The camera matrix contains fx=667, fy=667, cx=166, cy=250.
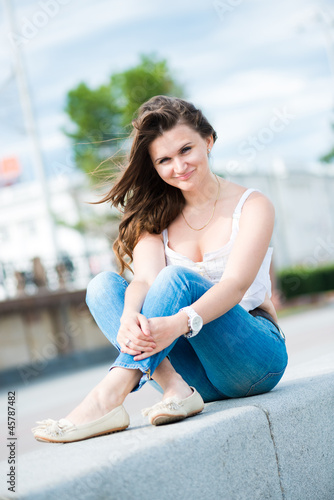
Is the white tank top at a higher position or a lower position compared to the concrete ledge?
higher

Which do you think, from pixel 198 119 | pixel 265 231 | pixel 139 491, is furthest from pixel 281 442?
pixel 198 119

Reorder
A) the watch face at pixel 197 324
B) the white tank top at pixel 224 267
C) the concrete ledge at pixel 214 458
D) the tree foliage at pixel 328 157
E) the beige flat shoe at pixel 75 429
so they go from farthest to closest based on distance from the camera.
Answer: the tree foliage at pixel 328 157 → the white tank top at pixel 224 267 → the watch face at pixel 197 324 → the beige flat shoe at pixel 75 429 → the concrete ledge at pixel 214 458

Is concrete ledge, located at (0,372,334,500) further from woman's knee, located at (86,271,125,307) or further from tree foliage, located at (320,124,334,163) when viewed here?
tree foliage, located at (320,124,334,163)

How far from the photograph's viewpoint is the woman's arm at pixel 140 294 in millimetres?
2168

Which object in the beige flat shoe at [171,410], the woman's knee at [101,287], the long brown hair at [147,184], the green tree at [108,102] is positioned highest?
the green tree at [108,102]

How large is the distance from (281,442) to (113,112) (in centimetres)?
2185

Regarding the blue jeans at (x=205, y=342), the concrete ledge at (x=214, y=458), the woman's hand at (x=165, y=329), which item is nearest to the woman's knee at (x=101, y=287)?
the blue jeans at (x=205, y=342)

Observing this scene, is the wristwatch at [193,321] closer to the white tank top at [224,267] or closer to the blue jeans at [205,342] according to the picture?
the blue jeans at [205,342]

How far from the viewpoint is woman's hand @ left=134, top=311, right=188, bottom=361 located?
2188mm

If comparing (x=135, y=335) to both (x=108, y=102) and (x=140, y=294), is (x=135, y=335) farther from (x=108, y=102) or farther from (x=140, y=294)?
(x=108, y=102)

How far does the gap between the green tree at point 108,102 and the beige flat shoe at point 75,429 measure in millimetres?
20199

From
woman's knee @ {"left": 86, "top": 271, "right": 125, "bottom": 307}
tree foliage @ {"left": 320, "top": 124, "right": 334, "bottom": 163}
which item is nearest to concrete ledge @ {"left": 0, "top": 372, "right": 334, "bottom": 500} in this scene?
woman's knee @ {"left": 86, "top": 271, "right": 125, "bottom": 307}

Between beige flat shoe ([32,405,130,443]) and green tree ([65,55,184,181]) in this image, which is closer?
beige flat shoe ([32,405,130,443])

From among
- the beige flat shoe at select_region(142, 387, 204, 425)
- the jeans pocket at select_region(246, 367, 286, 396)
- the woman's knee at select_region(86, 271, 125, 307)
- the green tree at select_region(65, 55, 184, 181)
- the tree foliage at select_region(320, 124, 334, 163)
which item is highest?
the green tree at select_region(65, 55, 184, 181)
